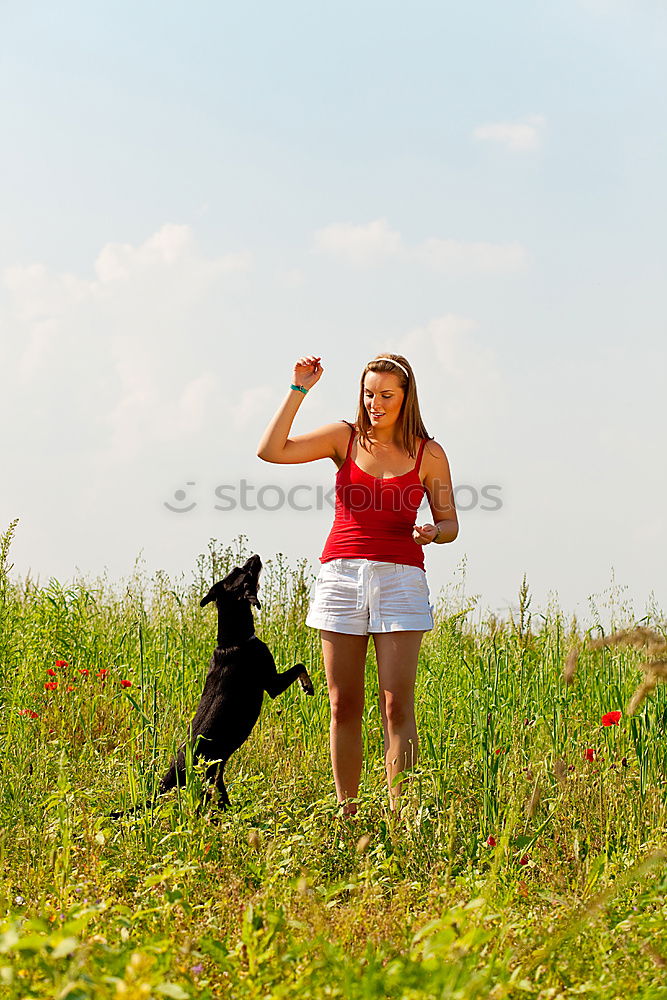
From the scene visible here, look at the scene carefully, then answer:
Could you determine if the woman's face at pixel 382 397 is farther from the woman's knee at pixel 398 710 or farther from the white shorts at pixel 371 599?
the woman's knee at pixel 398 710

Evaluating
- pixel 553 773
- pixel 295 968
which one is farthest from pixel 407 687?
pixel 295 968

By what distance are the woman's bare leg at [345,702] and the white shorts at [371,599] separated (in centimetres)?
7

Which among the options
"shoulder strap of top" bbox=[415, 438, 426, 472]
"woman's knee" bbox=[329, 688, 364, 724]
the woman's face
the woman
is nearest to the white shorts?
the woman

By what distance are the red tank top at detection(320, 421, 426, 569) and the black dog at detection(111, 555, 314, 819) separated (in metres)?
0.42

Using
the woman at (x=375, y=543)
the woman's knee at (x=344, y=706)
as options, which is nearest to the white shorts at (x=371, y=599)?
the woman at (x=375, y=543)

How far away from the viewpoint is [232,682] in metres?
4.39

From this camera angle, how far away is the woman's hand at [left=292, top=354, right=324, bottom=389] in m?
4.47

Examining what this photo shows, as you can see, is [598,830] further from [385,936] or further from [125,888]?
[125,888]

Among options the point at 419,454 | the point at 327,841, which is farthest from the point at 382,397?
the point at 327,841

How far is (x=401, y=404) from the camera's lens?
4492 millimetres

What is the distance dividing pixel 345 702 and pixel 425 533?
2.82ft

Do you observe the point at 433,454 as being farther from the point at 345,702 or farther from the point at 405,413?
the point at 345,702

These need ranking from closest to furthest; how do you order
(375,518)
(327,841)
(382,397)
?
(327,841) → (375,518) → (382,397)

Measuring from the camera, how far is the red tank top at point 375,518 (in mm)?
4277
